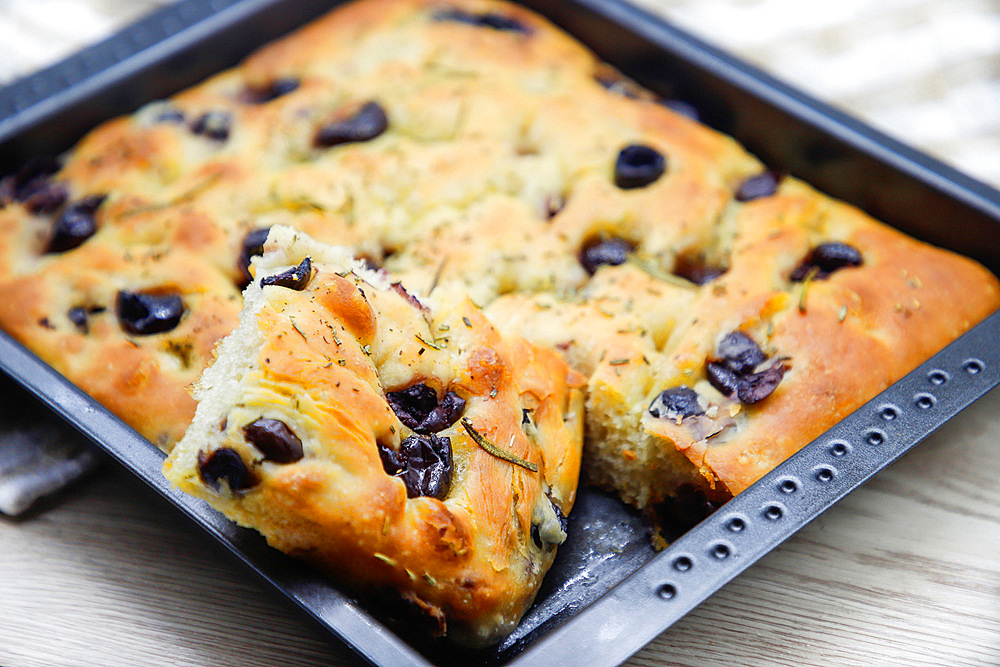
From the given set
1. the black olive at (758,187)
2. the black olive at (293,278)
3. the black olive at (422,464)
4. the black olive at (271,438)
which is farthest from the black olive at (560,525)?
the black olive at (758,187)

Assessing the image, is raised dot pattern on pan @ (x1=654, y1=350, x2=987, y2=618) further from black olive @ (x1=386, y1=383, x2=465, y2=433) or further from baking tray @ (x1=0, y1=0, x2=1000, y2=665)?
black olive @ (x1=386, y1=383, x2=465, y2=433)

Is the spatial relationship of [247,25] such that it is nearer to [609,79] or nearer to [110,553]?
[609,79]

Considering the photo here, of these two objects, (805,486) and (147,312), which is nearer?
(805,486)

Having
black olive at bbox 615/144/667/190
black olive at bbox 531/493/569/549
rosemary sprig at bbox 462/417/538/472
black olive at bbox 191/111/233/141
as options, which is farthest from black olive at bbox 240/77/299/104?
black olive at bbox 531/493/569/549

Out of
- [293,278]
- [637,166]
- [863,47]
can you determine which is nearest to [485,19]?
[637,166]

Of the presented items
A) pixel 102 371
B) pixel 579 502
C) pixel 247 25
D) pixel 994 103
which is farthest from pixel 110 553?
pixel 994 103

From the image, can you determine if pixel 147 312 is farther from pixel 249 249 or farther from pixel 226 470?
pixel 226 470
